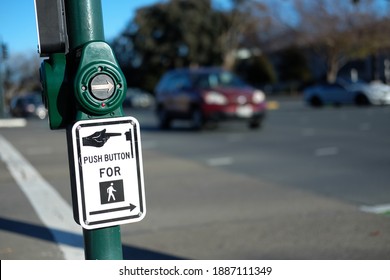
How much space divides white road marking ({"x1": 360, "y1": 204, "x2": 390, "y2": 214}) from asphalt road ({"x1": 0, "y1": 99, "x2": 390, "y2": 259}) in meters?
0.01

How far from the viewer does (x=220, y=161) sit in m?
10.0

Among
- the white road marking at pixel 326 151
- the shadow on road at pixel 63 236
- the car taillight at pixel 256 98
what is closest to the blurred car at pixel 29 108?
the car taillight at pixel 256 98

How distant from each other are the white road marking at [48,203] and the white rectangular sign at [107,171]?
1912 millimetres

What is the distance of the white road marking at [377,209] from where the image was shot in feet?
19.1

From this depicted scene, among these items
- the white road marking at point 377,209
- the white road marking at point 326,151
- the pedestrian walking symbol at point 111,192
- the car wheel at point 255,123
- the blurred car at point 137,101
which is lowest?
the blurred car at point 137,101

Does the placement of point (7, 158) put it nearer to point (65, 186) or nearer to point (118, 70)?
point (65, 186)

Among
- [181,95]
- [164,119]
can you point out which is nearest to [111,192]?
[181,95]

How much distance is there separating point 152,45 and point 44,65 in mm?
48889

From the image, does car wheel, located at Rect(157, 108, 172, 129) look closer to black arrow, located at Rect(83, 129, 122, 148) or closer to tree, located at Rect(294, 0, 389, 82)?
tree, located at Rect(294, 0, 389, 82)

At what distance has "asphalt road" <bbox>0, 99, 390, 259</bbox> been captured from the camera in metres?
4.59

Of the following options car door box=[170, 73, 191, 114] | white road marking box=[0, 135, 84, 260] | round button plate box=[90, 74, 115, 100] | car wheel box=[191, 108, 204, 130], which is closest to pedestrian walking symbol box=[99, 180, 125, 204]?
round button plate box=[90, 74, 115, 100]

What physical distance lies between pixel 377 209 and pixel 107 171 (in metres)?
4.28

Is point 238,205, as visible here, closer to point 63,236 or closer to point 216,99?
point 63,236

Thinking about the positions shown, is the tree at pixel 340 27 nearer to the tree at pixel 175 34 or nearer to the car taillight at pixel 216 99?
the car taillight at pixel 216 99
